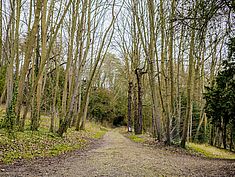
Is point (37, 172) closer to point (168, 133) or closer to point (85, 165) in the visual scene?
point (85, 165)

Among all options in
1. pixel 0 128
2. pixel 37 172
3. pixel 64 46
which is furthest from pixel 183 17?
pixel 64 46

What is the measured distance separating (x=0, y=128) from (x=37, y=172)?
5.06 meters

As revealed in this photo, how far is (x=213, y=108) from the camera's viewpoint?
901 inches

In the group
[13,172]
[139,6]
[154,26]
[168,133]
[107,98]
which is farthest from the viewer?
[107,98]

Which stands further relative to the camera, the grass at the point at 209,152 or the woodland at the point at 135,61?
the grass at the point at 209,152

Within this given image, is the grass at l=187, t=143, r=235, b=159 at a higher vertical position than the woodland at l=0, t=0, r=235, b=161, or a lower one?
lower

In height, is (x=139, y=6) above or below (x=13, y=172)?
above

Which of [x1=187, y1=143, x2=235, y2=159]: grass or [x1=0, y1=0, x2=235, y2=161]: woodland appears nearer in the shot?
[x1=0, y1=0, x2=235, y2=161]: woodland

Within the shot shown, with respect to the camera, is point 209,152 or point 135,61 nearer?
point 209,152

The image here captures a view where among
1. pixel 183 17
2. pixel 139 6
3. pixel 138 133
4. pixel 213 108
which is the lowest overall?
pixel 138 133

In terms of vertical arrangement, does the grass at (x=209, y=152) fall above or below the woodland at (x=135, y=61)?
below

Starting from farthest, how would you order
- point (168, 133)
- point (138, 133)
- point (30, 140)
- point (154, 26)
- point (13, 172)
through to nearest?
point (138, 133) < point (154, 26) < point (168, 133) < point (30, 140) < point (13, 172)

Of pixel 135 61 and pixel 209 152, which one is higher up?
pixel 135 61

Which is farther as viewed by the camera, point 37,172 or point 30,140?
point 30,140
